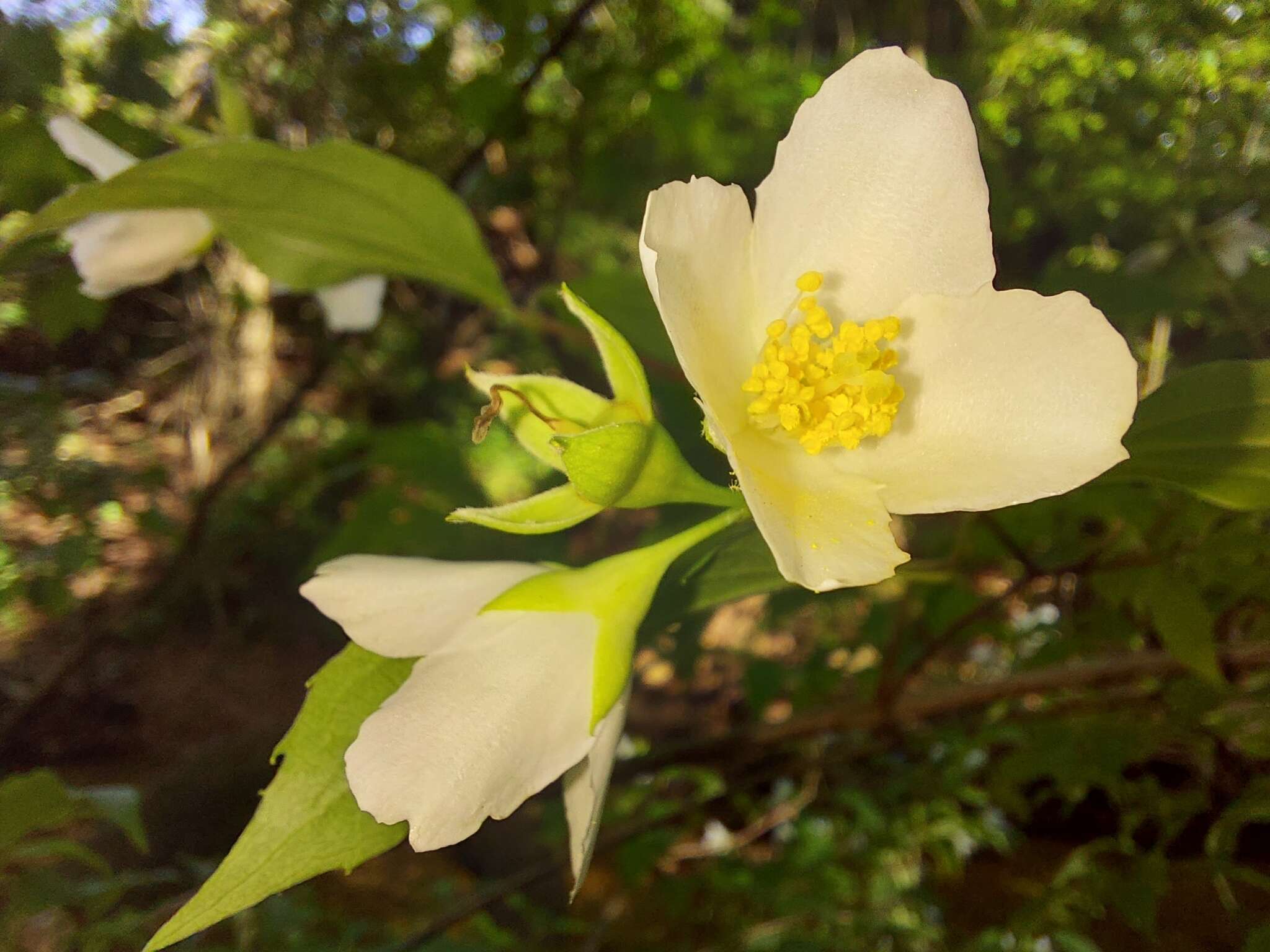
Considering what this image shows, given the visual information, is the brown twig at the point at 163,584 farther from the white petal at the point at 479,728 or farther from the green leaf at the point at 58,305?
the white petal at the point at 479,728

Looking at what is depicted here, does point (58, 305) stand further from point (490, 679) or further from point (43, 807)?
point (490, 679)

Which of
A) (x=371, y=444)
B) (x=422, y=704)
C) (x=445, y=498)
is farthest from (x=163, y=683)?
(x=422, y=704)

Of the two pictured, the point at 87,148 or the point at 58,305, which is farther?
the point at 58,305

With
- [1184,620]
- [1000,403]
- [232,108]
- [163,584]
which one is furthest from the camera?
[163,584]

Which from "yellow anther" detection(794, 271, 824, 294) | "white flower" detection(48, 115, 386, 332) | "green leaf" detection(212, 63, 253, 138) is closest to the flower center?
"yellow anther" detection(794, 271, 824, 294)

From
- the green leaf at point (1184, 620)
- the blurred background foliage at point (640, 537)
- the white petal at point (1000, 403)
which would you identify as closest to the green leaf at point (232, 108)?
the blurred background foliage at point (640, 537)

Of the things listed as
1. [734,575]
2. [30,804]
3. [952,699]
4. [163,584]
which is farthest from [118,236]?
[952,699]

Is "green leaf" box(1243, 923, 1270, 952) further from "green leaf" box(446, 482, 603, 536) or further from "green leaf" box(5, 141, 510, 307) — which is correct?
"green leaf" box(5, 141, 510, 307)

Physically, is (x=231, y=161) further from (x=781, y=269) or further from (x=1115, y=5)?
(x=1115, y=5)
